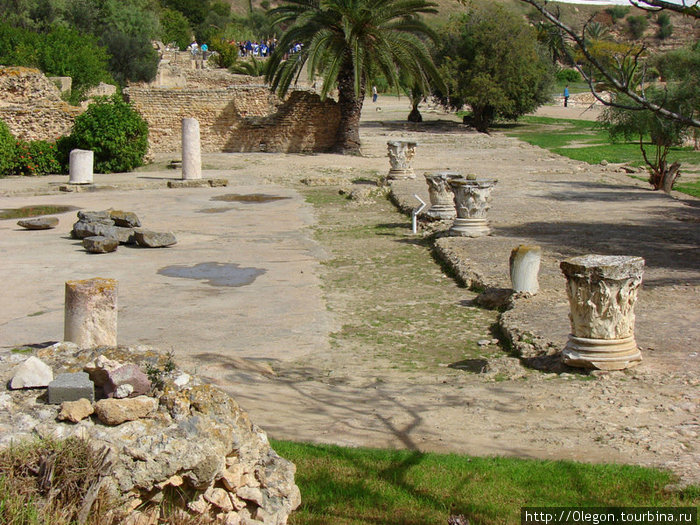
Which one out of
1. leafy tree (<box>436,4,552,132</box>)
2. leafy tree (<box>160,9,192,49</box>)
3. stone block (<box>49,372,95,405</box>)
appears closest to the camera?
stone block (<box>49,372,95,405</box>)

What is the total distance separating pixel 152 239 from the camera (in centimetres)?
1311

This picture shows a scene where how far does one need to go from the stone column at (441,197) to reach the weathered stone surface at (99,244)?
5515 millimetres

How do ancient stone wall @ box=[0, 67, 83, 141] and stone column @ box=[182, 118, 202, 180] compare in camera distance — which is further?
ancient stone wall @ box=[0, 67, 83, 141]

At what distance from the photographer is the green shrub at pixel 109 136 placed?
22578 mm

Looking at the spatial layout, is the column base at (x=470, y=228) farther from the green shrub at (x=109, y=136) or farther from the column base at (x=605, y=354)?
the green shrub at (x=109, y=136)

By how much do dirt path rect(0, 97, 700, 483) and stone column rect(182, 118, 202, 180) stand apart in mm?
2835

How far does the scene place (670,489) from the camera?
167 inches

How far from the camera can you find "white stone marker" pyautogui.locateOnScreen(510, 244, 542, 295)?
892 cm

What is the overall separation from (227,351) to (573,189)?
1264cm

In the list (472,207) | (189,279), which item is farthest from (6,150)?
(472,207)

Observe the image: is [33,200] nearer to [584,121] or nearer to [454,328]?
[454,328]

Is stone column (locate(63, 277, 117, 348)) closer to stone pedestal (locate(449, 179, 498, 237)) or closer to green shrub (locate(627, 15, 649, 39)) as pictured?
stone pedestal (locate(449, 179, 498, 237))

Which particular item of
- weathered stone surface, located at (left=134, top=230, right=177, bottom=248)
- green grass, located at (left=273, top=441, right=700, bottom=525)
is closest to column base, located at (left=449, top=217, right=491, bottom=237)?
weathered stone surface, located at (left=134, top=230, right=177, bottom=248)

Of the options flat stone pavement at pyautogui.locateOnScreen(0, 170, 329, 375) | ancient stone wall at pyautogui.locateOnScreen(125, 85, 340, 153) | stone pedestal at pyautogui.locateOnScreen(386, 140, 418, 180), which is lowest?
flat stone pavement at pyautogui.locateOnScreen(0, 170, 329, 375)
